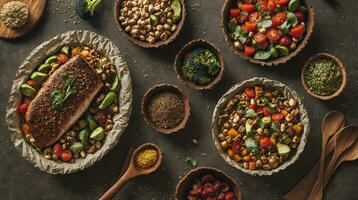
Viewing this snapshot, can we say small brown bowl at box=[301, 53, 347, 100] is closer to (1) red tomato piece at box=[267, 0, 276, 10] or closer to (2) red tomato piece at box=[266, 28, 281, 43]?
(2) red tomato piece at box=[266, 28, 281, 43]

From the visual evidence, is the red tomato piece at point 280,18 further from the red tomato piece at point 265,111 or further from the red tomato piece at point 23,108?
the red tomato piece at point 23,108

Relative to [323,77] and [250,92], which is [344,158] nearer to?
[323,77]

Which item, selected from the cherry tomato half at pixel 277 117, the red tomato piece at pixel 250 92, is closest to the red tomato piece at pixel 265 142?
the cherry tomato half at pixel 277 117


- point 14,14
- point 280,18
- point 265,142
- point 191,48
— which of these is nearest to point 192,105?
point 191,48

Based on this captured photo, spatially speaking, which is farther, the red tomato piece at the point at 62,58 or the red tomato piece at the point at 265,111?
the red tomato piece at the point at 62,58

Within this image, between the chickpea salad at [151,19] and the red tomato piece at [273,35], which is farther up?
the chickpea salad at [151,19]

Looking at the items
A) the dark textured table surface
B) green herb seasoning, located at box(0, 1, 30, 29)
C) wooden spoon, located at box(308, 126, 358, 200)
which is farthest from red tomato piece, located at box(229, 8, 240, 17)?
green herb seasoning, located at box(0, 1, 30, 29)

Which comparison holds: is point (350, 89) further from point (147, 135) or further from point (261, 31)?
point (147, 135)
